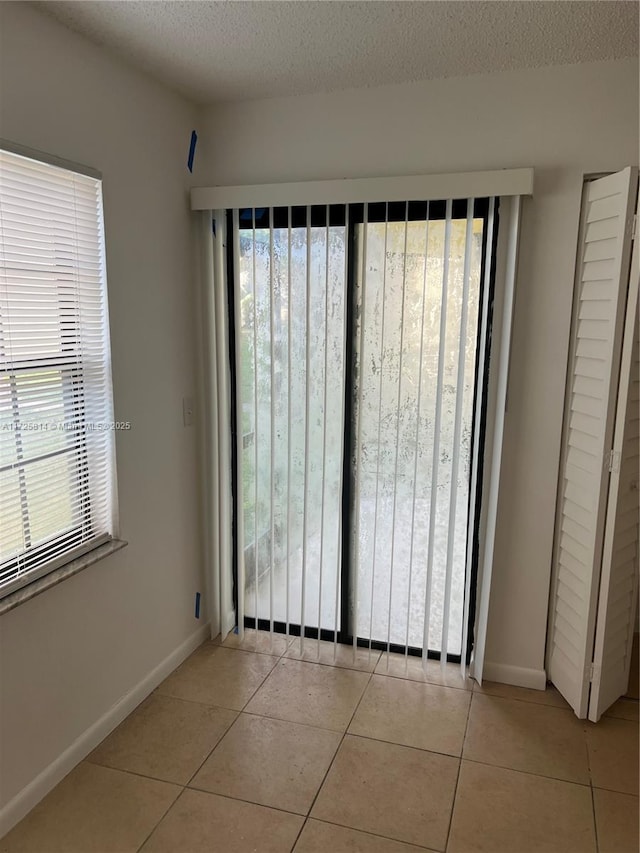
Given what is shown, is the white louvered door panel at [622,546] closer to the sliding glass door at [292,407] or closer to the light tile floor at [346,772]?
the light tile floor at [346,772]

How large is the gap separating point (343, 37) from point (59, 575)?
6.57 feet

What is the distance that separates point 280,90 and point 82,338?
1.30 metres

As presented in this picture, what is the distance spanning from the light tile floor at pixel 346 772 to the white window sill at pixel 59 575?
2.40 feet

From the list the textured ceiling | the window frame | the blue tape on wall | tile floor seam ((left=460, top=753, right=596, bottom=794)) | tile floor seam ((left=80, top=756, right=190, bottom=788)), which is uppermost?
the textured ceiling

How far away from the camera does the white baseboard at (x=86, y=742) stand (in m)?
1.90

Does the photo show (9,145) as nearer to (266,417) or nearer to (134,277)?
(134,277)

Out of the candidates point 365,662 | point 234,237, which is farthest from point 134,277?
point 365,662

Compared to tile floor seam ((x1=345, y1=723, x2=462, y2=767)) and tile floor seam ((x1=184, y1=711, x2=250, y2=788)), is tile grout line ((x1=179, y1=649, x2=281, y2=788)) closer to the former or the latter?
tile floor seam ((x1=184, y1=711, x2=250, y2=788))

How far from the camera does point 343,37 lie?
6.51ft

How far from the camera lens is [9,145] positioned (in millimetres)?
1708

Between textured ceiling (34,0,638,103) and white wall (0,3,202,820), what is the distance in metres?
0.16

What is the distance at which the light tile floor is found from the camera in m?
1.87

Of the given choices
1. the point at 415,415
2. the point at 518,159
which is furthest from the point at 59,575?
the point at 518,159

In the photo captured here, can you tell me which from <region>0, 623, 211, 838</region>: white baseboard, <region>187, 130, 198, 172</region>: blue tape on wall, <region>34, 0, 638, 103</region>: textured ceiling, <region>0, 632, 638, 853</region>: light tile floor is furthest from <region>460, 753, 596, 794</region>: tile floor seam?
<region>187, 130, 198, 172</region>: blue tape on wall
